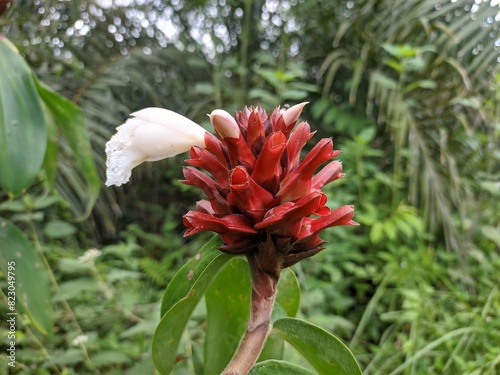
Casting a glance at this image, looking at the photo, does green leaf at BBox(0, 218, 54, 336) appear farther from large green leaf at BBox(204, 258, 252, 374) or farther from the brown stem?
the brown stem

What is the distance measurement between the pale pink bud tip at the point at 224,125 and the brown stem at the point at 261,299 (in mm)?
89

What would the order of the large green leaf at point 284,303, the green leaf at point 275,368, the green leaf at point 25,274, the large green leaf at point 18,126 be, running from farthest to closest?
1. the green leaf at point 25,274
2. the large green leaf at point 18,126
3. the large green leaf at point 284,303
4. the green leaf at point 275,368

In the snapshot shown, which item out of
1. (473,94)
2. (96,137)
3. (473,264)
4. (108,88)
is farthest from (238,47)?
(473,264)

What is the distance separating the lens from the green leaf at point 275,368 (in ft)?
1.07

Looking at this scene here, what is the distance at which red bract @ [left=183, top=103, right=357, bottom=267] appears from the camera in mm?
331

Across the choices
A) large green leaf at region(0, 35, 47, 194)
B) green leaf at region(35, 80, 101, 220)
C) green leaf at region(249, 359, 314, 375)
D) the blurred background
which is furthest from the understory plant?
the blurred background

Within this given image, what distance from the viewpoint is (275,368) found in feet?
1.07

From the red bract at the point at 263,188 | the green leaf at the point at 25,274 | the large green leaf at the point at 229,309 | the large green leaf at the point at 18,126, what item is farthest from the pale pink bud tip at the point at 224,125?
the green leaf at the point at 25,274

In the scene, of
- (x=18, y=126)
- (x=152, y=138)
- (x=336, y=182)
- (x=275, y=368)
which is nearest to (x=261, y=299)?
(x=275, y=368)

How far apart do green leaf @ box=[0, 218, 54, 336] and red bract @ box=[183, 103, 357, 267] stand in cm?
44

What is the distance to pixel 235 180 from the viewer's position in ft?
1.08

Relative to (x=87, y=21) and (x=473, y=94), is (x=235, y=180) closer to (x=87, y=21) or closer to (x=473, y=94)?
(x=473, y=94)

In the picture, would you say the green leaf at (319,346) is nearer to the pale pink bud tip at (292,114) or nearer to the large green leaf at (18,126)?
the pale pink bud tip at (292,114)

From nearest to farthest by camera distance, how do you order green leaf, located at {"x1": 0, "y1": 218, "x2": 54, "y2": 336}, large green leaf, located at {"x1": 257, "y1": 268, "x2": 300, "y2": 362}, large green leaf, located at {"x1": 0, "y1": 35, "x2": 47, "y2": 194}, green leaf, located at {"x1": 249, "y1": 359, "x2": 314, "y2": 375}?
green leaf, located at {"x1": 249, "y1": 359, "x2": 314, "y2": 375}
large green leaf, located at {"x1": 257, "y1": 268, "x2": 300, "y2": 362}
large green leaf, located at {"x1": 0, "y1": 35, "x2": 47, "y2": 194}
green leaf, located at {"x1": 0, "y1": 218, "x2": 54, "y2": 336}
